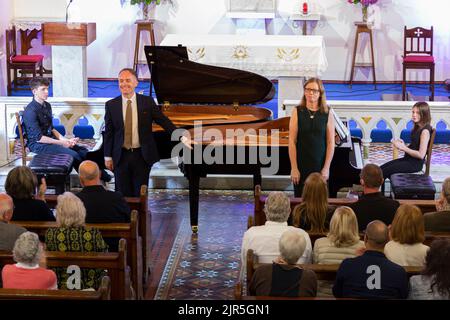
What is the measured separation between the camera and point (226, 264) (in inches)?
294

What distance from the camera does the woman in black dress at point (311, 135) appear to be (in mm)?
7539

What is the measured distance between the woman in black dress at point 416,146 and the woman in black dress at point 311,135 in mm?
1227

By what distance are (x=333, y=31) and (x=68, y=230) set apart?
10478 millimetres

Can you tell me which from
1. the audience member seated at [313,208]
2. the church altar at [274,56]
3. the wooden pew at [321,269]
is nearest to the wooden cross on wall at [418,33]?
the church altar at [274,56]

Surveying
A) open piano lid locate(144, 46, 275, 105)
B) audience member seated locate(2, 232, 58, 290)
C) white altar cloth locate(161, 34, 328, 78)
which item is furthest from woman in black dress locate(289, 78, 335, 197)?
white altar cloth locate(161, 34, 328, 78)

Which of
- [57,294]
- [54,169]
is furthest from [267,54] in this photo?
[57,294]

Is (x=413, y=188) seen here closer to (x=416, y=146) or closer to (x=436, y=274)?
(x=416, y=146)

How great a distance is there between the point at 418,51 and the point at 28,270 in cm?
1053

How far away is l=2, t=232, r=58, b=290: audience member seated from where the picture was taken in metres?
5.02

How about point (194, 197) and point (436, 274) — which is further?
point (194, 197)

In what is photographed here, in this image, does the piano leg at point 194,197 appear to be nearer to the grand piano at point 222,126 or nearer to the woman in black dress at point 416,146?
the grand piano at point 222,126

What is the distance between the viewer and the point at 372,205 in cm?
625

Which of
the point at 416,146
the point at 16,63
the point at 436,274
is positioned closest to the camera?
the point at 436,274

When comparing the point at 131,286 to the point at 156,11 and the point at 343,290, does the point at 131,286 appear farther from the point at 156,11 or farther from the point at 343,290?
the point at 156,11
